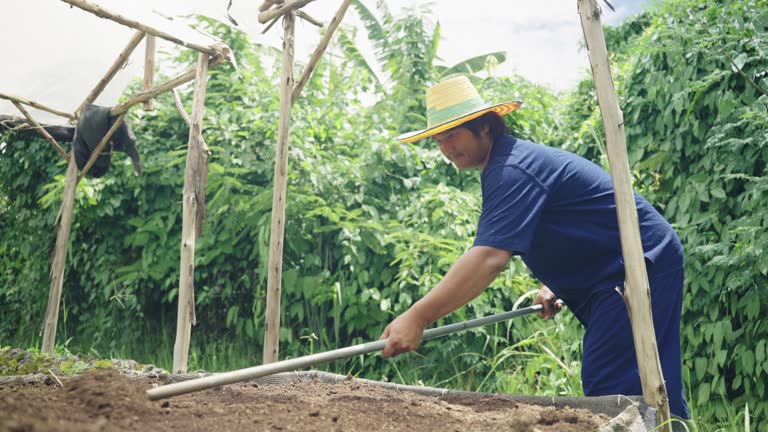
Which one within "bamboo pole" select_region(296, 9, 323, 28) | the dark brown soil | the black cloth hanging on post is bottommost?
the dark brown soil

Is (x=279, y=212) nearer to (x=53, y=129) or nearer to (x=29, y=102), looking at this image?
(x=29, y=102)

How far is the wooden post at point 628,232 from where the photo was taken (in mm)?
1713

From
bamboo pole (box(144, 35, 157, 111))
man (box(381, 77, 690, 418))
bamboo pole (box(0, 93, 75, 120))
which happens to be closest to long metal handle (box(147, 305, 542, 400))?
man (box(381, 77, 690, 418))

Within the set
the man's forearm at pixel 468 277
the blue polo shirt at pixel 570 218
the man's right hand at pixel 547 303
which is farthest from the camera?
the man's right hand at pixel 547 303

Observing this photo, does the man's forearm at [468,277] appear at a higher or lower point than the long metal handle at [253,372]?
higher

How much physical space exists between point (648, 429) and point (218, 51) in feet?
9.33

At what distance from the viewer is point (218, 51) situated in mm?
3557

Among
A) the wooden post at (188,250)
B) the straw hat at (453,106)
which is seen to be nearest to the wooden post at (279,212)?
the wooden post at (188,250)

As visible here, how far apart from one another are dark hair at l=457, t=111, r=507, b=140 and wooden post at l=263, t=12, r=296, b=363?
1.05 m

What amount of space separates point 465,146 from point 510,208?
0.43 m

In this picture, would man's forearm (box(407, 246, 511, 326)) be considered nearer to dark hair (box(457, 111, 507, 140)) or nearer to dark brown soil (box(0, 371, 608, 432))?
dark brown soil (box(0, 371, 608, 432))

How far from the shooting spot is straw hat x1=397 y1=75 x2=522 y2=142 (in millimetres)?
2250

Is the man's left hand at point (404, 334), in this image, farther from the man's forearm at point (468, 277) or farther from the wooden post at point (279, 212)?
the wooden post at point (279, 212)

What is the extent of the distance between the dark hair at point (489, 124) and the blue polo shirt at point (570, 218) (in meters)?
0.08
